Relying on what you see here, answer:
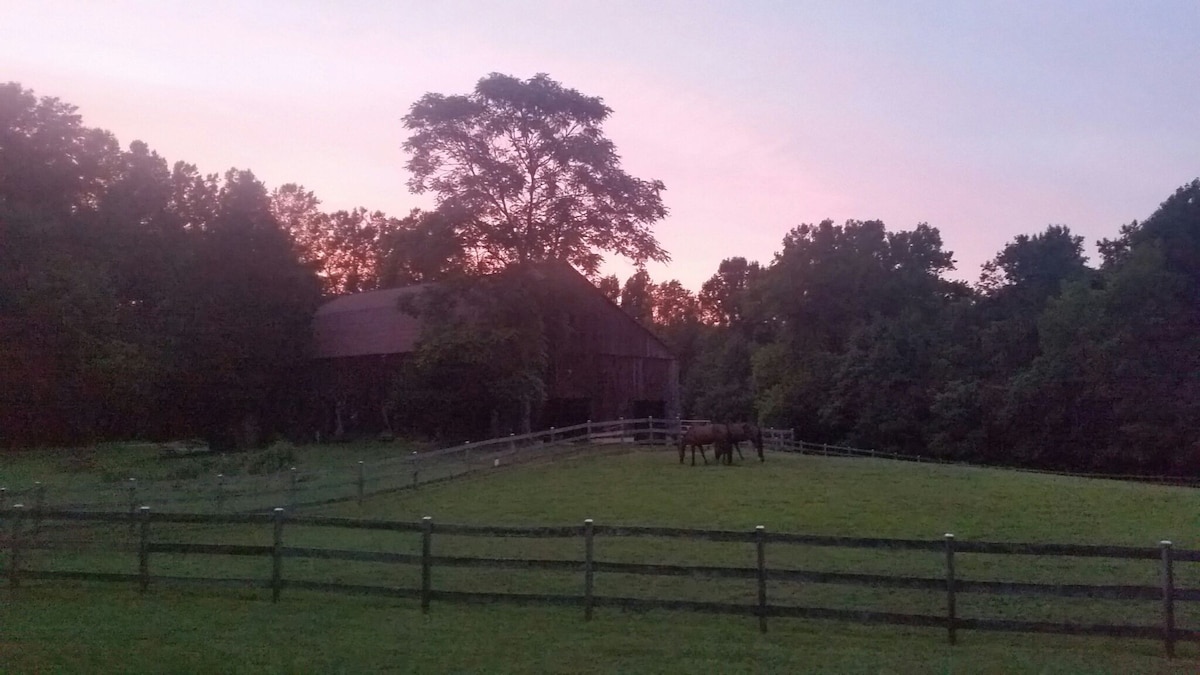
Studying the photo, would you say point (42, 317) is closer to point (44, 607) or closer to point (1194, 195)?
point (44, 607)

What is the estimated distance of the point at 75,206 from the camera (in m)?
48.9

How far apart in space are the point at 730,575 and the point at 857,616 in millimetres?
1320

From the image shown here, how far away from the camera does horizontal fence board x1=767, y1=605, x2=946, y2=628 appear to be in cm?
981

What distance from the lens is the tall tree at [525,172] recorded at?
3862 centimetres

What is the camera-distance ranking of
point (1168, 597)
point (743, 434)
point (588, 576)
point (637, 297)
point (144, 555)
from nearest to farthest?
point (1168, 597)
point (588, 576)
point (144, 555)
point (743, 434)
point (637, 297)

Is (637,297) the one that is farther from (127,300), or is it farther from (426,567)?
(426,567)

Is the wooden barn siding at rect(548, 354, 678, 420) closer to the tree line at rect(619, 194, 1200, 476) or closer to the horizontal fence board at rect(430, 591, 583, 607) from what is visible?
the tree line at rect(619, 194, 1200, 476)

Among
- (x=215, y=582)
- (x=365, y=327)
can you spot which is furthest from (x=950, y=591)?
(x=365, y=327)

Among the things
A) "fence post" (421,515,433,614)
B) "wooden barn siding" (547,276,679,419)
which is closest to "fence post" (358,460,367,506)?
"fence post" (421,515,433,614)

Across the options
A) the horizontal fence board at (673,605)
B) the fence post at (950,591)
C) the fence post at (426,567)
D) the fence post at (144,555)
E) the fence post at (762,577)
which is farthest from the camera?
the fence post at (144,555)

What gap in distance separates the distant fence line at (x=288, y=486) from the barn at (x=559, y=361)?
10.7 meters

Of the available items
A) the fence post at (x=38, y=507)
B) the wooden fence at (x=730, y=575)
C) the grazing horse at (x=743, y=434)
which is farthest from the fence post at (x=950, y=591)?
the grazing horse at (x=743, y=434)

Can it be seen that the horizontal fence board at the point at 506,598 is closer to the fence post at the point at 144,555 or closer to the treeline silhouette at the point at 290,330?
the fence post at the point at 144,555

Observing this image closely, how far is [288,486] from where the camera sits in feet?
68.8
